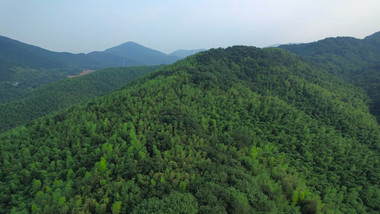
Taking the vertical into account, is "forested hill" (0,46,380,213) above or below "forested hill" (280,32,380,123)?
below

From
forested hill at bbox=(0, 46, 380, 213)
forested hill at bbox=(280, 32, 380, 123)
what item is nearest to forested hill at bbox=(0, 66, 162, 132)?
forested hill at bbox=(0, 46, 380, 213)

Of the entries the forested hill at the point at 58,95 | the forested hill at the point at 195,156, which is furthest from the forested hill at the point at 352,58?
the forested hill at the point at 58,95

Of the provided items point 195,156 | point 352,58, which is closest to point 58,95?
point 195,156

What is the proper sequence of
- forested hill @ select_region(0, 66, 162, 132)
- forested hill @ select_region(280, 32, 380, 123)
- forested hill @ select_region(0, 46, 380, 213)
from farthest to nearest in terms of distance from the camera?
forested hill @ select_region(280, 32, 380, 123)
forested hill @ select_region(0, 66, 162, 132)
forested hill @ select_region(0, 46, 380, 213)

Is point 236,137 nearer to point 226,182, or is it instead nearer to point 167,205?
point 226,182

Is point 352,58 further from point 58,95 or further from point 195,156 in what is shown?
point 58,95

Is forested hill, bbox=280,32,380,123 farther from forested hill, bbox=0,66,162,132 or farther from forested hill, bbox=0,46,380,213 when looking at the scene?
forested hill, bbox=0,66,162,132

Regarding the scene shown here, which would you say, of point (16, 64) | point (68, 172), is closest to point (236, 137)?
point (68, 172)
